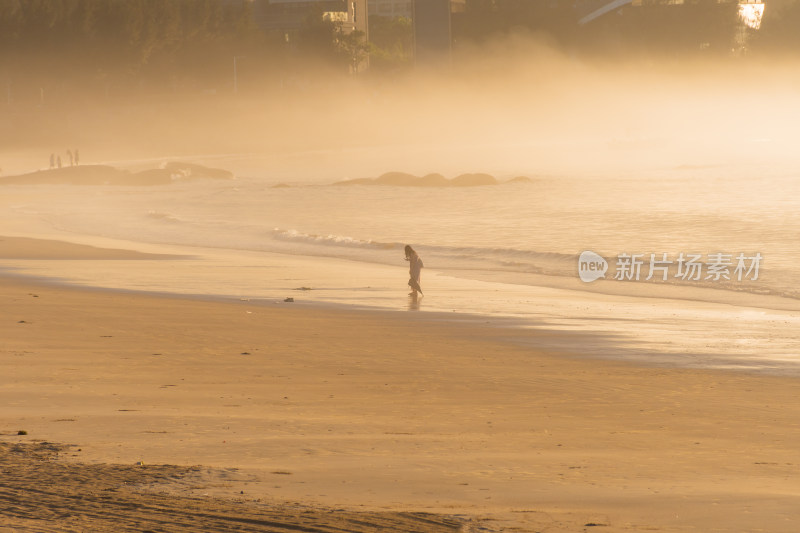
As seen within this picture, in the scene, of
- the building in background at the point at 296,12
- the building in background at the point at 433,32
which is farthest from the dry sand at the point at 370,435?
the building in background at the point at 433,32

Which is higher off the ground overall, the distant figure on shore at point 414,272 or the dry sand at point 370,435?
the distant figure on shore at point 414,272

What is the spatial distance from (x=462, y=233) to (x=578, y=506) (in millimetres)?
27463

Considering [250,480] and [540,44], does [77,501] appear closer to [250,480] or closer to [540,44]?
[250,480]

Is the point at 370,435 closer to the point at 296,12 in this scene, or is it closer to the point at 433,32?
the point at 296,12

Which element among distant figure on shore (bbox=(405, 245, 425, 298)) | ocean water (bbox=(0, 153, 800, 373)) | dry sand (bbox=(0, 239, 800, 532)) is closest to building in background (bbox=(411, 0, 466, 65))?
ocean water (bbox=(0, 153, 800, 373))

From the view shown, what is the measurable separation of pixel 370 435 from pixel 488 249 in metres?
19.9

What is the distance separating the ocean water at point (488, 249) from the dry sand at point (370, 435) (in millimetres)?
2142

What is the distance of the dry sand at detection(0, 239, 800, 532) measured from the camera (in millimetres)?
5809

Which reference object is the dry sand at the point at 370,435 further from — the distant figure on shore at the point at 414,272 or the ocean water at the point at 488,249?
the distant figure on shore at the point at 414,272

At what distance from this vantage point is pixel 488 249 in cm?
2745

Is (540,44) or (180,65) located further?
(540,44)

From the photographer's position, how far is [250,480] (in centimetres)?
639

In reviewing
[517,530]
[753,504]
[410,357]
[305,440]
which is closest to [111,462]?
[305,440]

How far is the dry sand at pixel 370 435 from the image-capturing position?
5809 millimetres
